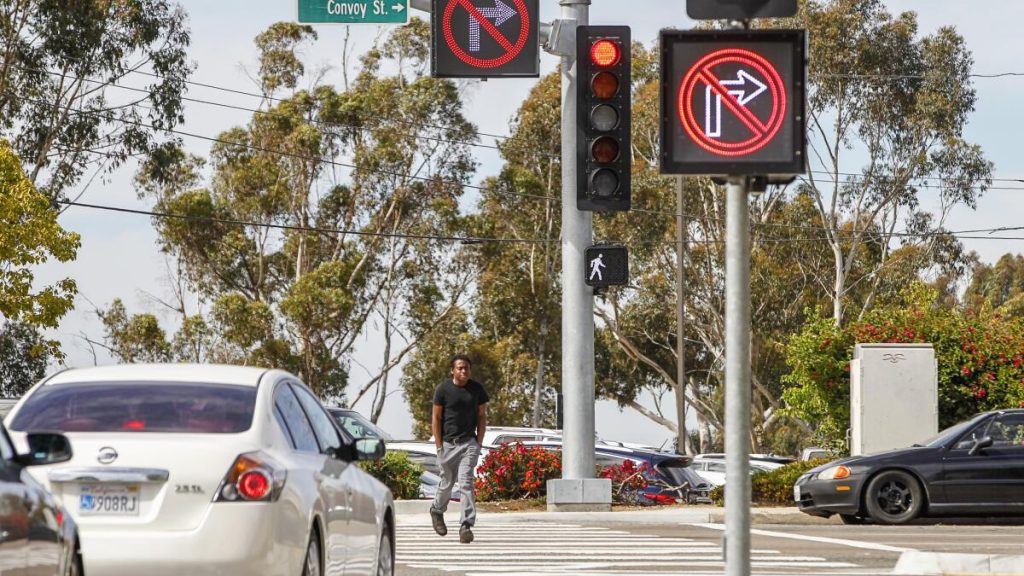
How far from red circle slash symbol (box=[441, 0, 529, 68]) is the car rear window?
31.8 feet

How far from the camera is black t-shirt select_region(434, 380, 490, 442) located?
16.5 meters

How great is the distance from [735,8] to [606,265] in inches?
555

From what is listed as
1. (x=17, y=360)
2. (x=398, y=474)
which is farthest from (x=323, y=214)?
(x=398, y=474)

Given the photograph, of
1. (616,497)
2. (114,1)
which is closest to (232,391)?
(616,497)

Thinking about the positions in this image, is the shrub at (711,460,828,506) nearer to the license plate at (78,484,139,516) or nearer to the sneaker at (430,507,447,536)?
the sneaker at (430,507,447,536)

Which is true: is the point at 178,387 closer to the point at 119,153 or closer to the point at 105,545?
the point at 105,545

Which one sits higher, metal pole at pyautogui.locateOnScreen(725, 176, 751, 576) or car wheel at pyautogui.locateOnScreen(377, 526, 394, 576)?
metal pole at pyautogui.locateOnScreen(725, 176, 751, 576)

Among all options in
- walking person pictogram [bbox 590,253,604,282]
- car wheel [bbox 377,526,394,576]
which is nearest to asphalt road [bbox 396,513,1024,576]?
car wheel [bbox 377,526,394,576]

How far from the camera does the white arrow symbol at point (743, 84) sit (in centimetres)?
555

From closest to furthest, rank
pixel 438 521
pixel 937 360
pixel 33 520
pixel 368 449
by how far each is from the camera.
→ 1. pixel 33 520
2. pixel 368 449
3. pixel 438 521
4. pixel 937 360

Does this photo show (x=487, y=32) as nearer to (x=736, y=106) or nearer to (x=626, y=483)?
(x=626, y=483)

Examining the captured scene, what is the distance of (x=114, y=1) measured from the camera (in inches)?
1929

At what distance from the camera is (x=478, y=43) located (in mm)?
18031

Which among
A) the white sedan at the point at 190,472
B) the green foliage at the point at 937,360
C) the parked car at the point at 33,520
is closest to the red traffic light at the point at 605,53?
the white sedan at the point at 190,472
